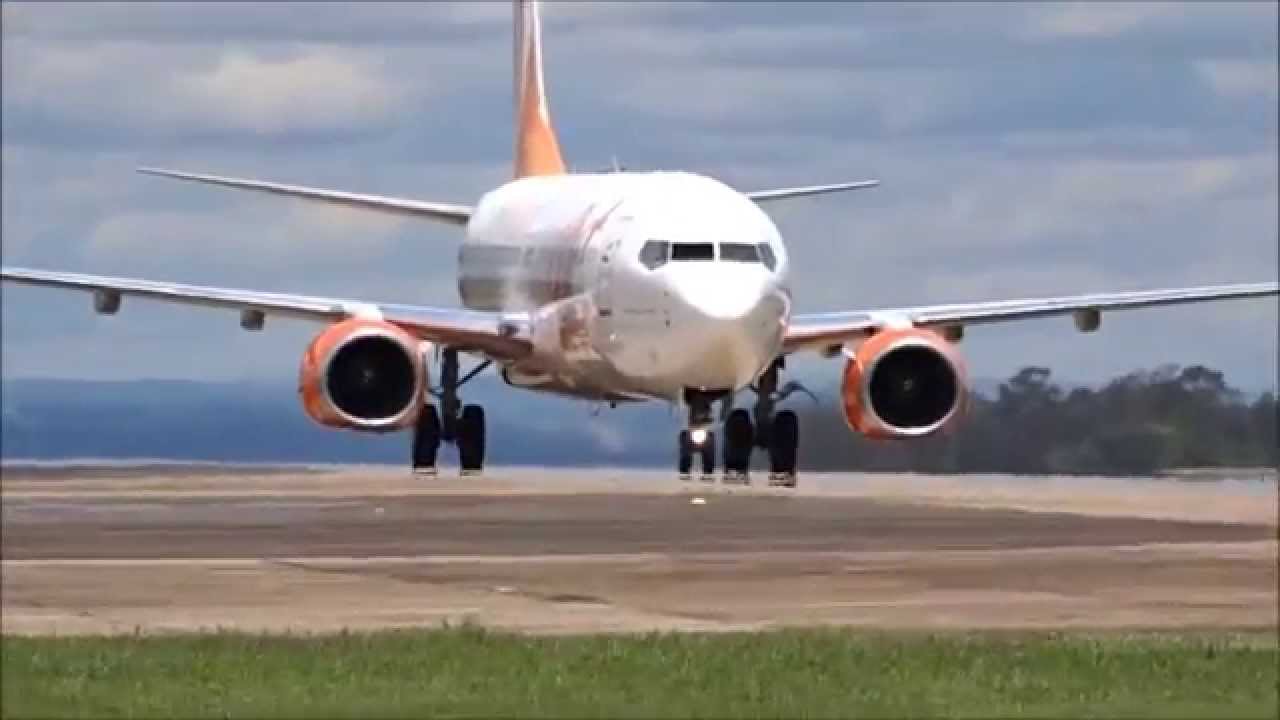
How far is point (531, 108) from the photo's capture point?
2940 inches

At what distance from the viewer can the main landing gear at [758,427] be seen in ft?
171

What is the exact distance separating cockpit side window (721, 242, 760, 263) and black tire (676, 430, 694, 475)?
99.3 inches

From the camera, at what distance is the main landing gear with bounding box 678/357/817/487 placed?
171 feet

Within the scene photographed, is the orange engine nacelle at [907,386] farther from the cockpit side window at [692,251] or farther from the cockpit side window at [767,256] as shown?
the cockpit side window at [692,251]

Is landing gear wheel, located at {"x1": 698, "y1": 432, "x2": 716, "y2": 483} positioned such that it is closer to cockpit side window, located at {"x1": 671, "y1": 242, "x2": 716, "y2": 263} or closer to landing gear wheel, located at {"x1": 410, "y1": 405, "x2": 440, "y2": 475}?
cockpit side window, located at {"x1": 671, "y1": 242, "x2": 716, "y2": 263}

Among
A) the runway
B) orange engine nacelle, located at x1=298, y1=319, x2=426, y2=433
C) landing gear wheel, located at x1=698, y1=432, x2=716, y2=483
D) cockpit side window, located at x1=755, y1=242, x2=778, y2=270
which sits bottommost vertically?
the runway

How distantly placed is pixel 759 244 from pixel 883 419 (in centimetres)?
313

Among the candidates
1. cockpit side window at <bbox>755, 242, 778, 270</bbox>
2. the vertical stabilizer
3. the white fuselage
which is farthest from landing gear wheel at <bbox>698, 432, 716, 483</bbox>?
the vertical stabilizer

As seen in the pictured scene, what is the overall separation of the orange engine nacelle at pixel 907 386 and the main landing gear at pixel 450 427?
19.7ft

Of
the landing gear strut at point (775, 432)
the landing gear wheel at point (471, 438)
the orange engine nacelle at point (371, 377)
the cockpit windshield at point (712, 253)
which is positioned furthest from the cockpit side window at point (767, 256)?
the landing gear wheel at point (471, 438)

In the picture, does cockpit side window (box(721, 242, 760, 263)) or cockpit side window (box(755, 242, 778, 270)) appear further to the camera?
cockpit side window (box(755, 242, 778, 270))

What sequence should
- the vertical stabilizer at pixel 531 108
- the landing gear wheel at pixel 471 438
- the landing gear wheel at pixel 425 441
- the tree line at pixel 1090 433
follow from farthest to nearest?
the vertical stabilizer at pixel 531 108
the landing gear wheel at pixel 471 438
the landing gear wheel at pixel 425 441
the tree line at pixel 1090 433

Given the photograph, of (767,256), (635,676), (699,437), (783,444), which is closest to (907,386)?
(783,444)

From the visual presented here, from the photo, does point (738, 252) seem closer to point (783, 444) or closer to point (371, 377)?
point (783, 444)
